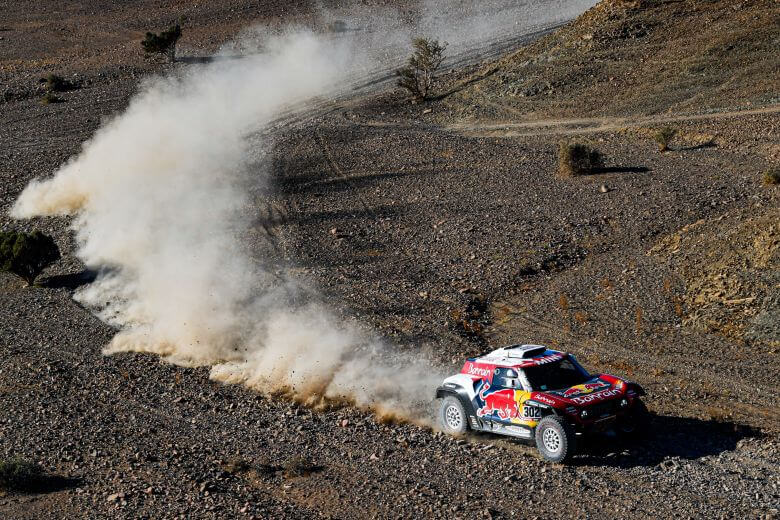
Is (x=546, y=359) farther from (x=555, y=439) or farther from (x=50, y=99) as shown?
(x=50, y=99)

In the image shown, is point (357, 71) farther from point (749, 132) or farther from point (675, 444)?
point (675, 444)

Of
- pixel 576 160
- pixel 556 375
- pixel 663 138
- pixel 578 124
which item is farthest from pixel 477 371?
pixel 578 124

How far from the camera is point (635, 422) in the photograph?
16000mm

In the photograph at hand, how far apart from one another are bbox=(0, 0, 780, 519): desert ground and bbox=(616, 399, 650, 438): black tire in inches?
10.9

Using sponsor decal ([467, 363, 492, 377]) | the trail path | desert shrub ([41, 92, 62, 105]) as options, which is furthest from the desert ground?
sponsor decal ([467, 363, 492, 377])

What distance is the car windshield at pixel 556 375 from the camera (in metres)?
16.2

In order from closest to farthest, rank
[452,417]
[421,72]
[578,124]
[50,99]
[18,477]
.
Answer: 1. [18,477]
2. [452,417]
3. [578,124]
4. [50,99]
5. [421,72]

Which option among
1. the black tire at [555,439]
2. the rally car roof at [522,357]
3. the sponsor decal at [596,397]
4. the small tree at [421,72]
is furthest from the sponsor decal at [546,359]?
the small tree at [421,72]

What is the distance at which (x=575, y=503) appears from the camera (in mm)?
13852

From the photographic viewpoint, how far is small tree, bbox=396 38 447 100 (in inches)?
1943

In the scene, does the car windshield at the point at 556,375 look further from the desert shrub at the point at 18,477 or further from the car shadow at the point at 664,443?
the desert shrub at the point at 18,477

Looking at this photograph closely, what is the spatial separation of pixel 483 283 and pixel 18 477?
14169 mm

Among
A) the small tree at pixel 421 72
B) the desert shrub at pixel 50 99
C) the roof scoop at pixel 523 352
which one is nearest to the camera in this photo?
the roof scoop at pixel 523 352

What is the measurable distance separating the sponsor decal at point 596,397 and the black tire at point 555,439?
53cm
